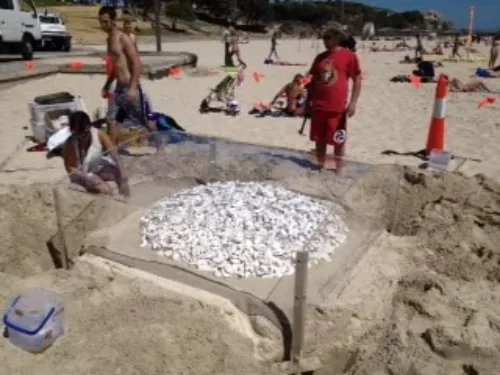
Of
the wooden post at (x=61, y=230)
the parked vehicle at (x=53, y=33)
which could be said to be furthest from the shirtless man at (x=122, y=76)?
the parked vehicle at (x=53, y=33)

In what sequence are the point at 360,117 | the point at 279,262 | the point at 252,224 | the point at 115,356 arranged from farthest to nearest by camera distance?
the point at 360,117 → the point at 252,224 → the point at 279,262 → the point at 115,356

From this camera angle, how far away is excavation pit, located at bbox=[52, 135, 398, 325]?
114 inches

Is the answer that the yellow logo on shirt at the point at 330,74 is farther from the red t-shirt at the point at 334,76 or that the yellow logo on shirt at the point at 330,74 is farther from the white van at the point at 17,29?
the white van at the point at 17,29

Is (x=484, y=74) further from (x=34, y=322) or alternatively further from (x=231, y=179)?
(x=34, y=322)

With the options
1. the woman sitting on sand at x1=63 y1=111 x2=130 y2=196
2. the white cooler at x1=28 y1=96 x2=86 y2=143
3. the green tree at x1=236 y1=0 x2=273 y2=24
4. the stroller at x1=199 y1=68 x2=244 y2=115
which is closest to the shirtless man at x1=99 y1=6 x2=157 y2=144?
the woman sitting on sand at x1=63 y1=111 x2=130 y2=196

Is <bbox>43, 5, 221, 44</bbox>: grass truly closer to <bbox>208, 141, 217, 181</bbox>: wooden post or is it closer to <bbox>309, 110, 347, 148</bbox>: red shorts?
<bbox>208, 141, 217, 181</bbox>: wooden post

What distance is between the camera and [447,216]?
3.66 metres

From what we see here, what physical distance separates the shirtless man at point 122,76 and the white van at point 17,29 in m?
9.11

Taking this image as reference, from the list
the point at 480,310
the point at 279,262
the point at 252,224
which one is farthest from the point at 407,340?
the point at 252,224

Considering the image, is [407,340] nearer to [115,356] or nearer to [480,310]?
[480,310]

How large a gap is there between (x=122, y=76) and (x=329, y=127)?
6.73 ft

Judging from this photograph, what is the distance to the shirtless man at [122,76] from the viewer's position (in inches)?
177

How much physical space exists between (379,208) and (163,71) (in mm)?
8029

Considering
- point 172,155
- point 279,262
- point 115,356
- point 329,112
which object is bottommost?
point 115,356
